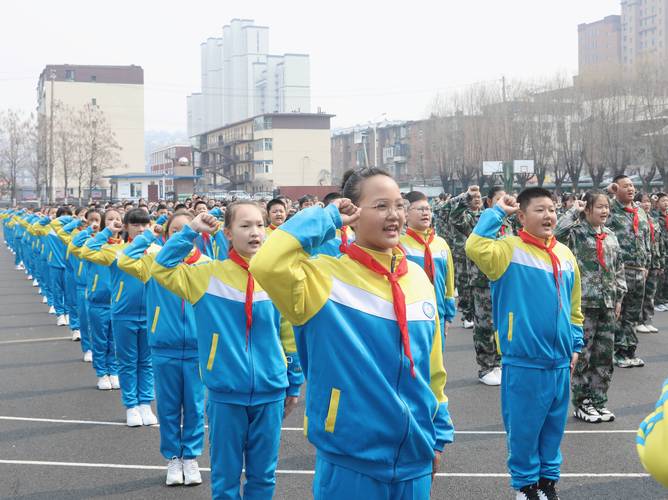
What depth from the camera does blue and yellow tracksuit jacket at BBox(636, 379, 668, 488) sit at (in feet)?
7.11

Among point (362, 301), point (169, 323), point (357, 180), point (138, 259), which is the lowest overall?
point (169, 323)

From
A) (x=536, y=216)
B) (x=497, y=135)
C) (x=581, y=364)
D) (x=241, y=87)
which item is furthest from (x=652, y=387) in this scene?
(x=241, y=87)

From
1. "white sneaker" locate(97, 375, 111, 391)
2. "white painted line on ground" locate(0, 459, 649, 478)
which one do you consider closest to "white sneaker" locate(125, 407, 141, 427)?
"white painted line on ground" locate(0, 459, 649, 478)

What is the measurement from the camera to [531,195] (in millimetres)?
6098

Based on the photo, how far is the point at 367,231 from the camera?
352cm

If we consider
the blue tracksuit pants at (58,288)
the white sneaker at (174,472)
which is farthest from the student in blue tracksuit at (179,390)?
the blue tracksuit pants at (58,288)

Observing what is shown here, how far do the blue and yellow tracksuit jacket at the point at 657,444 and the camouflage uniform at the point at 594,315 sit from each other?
234 inches

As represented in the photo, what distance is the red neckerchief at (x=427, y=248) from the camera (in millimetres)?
8047

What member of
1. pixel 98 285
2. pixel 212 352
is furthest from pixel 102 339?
pixel 212 352

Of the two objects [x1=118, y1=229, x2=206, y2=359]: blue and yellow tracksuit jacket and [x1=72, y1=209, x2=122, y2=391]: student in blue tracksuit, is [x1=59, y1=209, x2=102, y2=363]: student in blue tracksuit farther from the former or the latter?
[x1=118, y1=229, x2=206, y2=359]: blue and yellow tracksuit jacket

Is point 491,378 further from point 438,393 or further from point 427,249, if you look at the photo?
point 438,393

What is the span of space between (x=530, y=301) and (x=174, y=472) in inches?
117

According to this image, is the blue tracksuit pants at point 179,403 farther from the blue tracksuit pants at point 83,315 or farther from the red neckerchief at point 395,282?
the blue tracksuit pants at point 83,315

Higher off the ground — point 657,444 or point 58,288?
point 657,444
